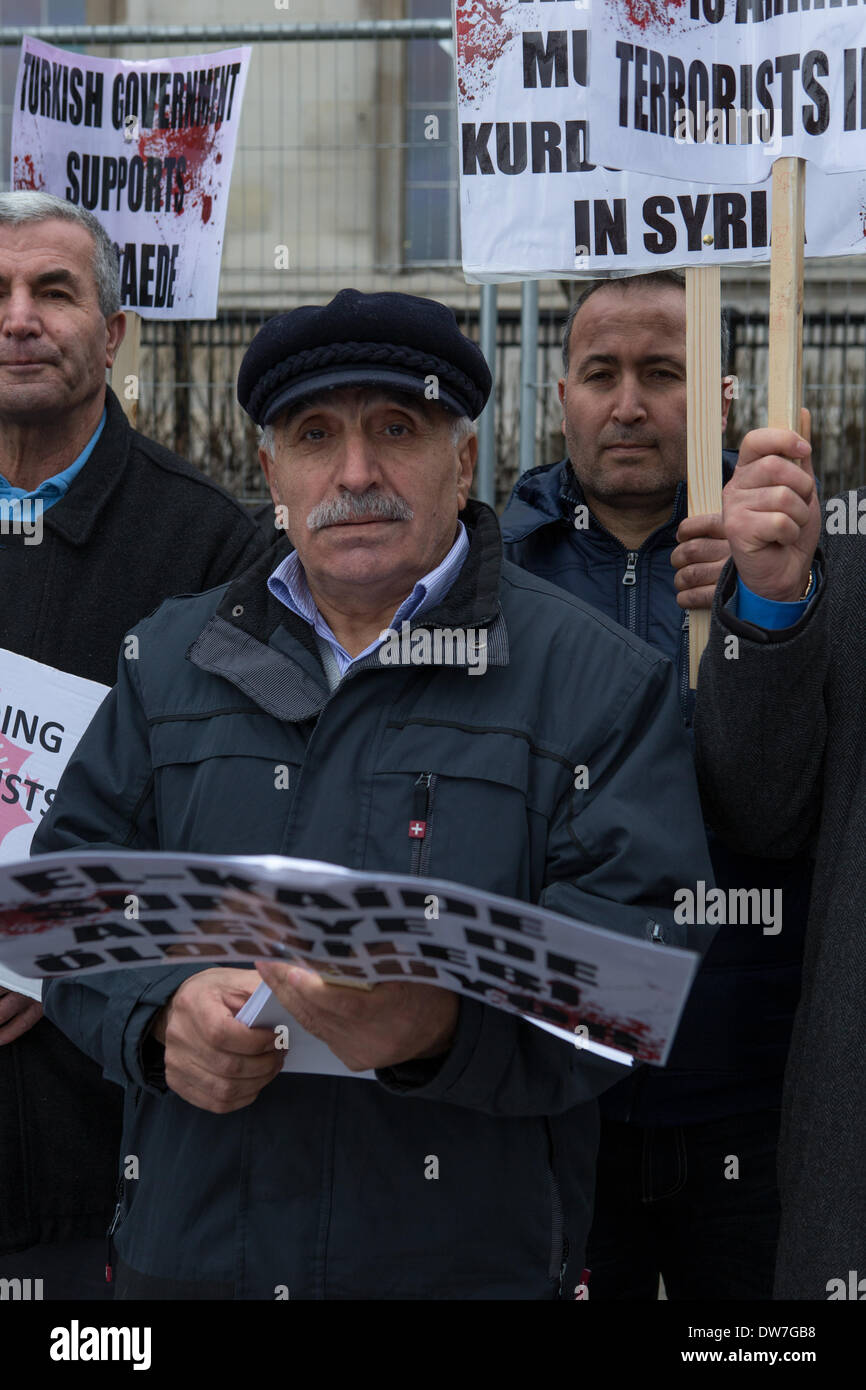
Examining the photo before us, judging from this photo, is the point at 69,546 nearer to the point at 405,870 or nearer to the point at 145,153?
the point at 405,870

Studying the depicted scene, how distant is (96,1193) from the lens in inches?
110

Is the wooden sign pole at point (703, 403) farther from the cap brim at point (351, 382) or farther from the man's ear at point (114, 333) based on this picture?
the man's ear at point (114, 333)

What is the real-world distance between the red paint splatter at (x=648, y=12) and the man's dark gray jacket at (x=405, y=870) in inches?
34.7

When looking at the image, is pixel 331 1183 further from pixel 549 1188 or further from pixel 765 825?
pixel 765 825

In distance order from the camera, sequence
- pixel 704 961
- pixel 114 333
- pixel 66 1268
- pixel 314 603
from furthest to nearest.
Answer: pixel 114 333 → pixel 66 1268 → pixel 704 961 → pixel 314 603

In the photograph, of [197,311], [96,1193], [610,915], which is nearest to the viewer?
[610,915]

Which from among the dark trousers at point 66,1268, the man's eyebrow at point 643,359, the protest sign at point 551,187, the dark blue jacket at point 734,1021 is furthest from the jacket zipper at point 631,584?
the dark trousers at point 66,1268

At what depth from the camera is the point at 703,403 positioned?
2621 millimetres

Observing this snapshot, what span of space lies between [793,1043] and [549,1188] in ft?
1.26

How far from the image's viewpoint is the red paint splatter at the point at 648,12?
2383 millimetres

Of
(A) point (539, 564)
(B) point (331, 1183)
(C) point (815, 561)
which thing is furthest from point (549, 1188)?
(A) point (539, 564)

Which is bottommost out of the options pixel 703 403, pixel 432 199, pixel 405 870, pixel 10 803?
pixel 405 870

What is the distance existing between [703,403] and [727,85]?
0.49 meters

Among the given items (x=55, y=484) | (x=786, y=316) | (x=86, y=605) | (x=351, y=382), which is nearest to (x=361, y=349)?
(x=351, y=382)
